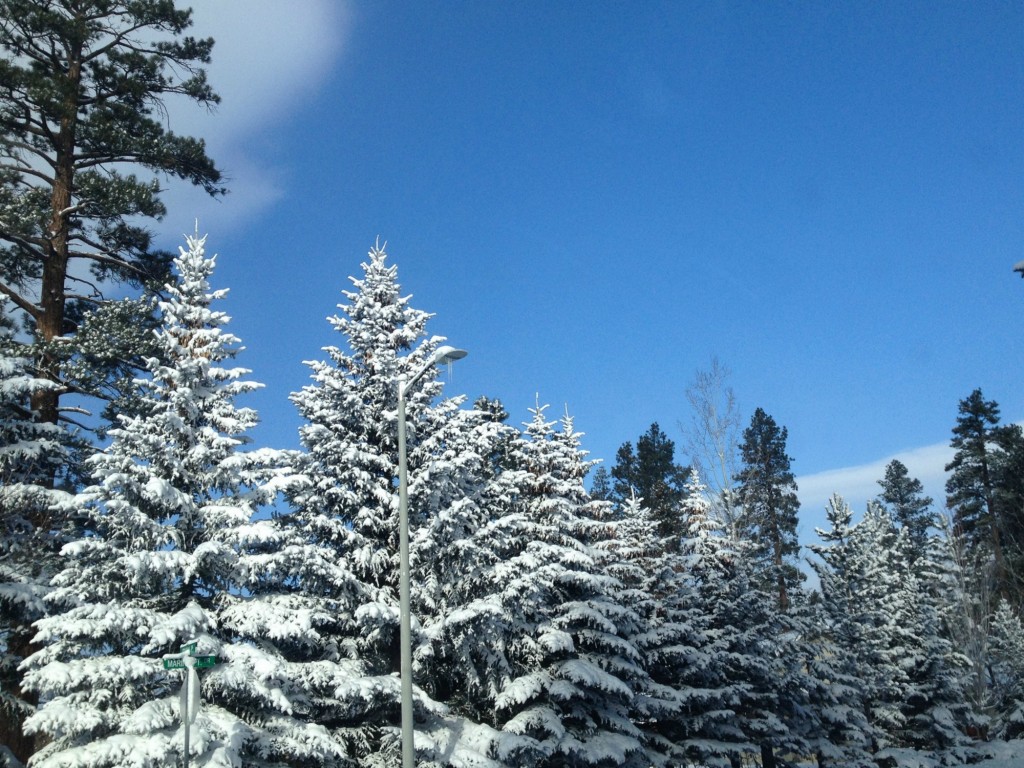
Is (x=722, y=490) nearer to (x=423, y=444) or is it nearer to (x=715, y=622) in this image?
(x=715, y=622)

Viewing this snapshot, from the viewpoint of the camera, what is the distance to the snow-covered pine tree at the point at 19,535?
50.0 ft

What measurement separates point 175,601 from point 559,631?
10.4 metres

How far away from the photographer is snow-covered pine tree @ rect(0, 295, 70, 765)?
50.0ft

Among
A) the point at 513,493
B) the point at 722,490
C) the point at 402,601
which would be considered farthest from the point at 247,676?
the point at 722,490

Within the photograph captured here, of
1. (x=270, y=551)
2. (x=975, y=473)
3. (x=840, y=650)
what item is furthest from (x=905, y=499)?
(x=270, y=551)

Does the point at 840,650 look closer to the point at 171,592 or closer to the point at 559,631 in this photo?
the point at 559,631

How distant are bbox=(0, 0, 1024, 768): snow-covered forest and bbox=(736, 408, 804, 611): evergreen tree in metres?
12.1

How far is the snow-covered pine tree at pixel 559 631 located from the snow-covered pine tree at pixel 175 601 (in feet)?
19.4

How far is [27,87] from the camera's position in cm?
1978

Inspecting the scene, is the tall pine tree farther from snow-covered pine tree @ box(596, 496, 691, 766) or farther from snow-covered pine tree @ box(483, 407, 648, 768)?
snow-covered pine tree @ box(596, 496, 691, 766)

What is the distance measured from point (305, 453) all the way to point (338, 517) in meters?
1.73

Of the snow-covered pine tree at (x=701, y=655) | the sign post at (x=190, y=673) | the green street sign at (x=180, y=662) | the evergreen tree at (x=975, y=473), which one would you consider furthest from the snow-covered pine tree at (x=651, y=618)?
the evergreen tree at (x=975, y=473)

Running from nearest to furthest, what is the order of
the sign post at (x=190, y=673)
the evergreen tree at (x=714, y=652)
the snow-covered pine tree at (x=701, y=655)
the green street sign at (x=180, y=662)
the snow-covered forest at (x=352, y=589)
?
the sign post at (x=190, y=673)
the green street sign at (x=180, y=662)
the snow-covered forest at (x=352, y=589)
the snow-covered pine tree at (x=701, y=655)
the evergreen tree at (x=714, y=652)

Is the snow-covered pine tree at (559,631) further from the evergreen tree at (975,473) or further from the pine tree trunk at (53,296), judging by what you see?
the evergreen tree at (975,473)
